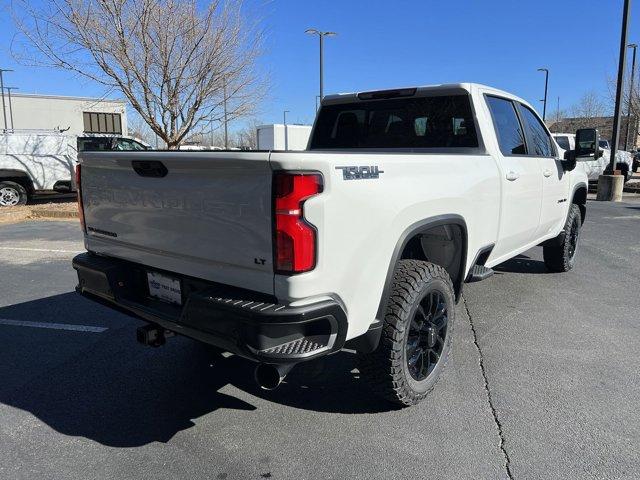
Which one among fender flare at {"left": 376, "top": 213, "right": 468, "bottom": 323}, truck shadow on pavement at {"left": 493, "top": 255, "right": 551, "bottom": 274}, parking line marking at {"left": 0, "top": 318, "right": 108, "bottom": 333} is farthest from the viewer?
truck shadow on pavement at {"left": 493, "top": 255, "right": 551, "bottom": 274}

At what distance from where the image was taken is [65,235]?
9.52 meters

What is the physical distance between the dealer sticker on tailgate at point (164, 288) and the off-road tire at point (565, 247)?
4.75 metres

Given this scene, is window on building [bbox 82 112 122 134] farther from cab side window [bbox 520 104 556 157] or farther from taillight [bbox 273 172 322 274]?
taillight [bbox 273 172 322 274]

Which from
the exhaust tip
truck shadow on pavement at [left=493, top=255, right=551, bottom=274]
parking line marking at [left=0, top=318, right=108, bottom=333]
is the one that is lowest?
parking line marking at [left=0, top=318, right=108, bottom=333]

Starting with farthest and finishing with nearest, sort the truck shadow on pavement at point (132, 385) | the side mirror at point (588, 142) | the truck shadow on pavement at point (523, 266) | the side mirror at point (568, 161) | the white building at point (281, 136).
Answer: the white building at point (281, 136)
the truck shadow on pavement at point (523, 266)
the side mirror at point (568, 161)
the side mirror at point (588, 142)
the truck shadow on pavement at point (132, 385)

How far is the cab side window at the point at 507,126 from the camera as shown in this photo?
420 centimetres

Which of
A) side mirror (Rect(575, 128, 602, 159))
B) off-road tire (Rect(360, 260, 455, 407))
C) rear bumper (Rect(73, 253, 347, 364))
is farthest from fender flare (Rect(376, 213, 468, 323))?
side mirror (Rect(575, 128, 602, 159))

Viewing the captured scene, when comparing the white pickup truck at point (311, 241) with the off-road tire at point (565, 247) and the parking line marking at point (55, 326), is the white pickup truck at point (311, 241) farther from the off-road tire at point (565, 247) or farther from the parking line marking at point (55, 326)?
the off-road tire at point (565, 247)

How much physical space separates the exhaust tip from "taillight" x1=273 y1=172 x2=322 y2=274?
512mm

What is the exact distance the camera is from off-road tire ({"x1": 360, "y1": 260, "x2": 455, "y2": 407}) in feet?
9.19

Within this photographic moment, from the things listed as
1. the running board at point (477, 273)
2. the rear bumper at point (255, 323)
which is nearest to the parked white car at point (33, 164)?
the running board at point (477, 273)

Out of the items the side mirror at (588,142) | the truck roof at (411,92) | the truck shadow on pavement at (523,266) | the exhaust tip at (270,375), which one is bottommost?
the truck shadow on pavement at (523,266)

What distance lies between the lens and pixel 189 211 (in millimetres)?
2598

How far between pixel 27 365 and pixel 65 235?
21.1 ft
